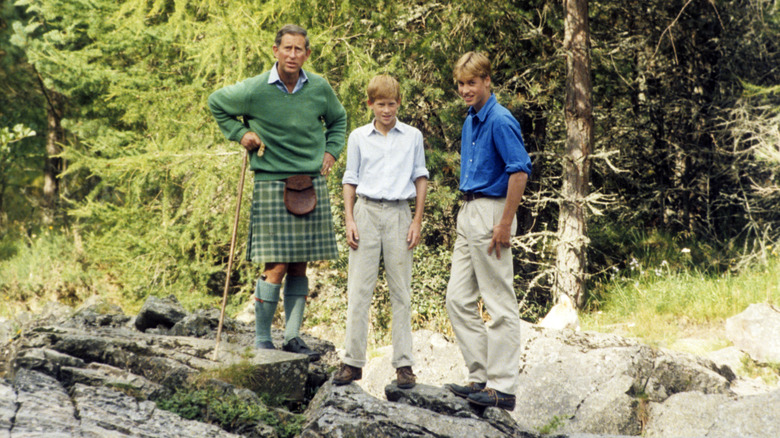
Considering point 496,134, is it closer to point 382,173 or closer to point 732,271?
point 382,173

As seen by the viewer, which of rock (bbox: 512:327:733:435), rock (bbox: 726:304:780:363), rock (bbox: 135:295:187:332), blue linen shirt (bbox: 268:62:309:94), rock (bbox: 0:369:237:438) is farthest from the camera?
rock (bbox: 726:304:780:363)

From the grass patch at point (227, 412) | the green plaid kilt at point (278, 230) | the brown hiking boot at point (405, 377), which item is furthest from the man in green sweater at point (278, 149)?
the brown hiking boot at point (405, 377)

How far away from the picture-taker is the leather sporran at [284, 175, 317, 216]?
4586 mm

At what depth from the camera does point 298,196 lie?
4609mm

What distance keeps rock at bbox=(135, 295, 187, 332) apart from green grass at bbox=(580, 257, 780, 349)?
478 cm

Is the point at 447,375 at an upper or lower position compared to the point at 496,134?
lower

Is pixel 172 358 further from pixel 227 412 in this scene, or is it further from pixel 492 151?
pixel 492 151

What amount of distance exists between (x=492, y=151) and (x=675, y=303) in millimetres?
5518

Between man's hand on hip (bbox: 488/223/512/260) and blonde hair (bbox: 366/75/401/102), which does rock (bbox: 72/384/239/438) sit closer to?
man's hand on hip (bbox: 488/223/512/260)

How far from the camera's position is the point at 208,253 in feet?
36.2

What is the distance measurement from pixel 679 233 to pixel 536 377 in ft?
21.3

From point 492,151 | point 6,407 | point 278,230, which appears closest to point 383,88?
point 492,151

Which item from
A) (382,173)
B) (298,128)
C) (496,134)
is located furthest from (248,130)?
(496,134)

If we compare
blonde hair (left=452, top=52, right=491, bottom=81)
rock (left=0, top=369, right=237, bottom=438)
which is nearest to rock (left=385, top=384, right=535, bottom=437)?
rock (left=0, top=369, right=237, bottom=438)
